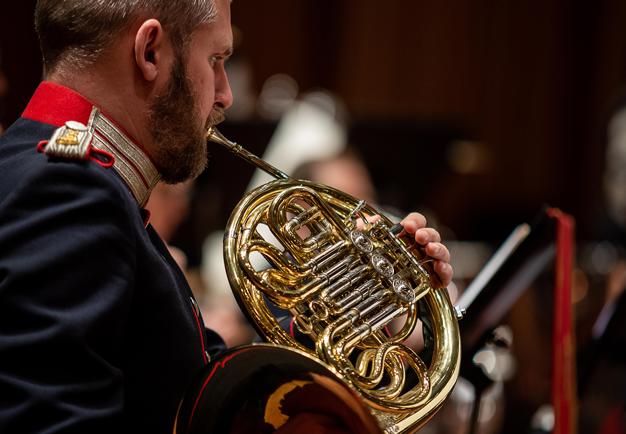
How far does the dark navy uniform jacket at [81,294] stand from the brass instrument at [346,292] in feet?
0.52

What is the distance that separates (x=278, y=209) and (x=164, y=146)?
205 mm

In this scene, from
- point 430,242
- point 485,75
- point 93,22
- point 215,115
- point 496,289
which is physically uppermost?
point 93,22

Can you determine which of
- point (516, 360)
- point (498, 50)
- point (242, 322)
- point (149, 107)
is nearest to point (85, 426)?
point (149, 107)

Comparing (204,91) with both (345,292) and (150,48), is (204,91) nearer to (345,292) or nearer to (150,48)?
(150,48)

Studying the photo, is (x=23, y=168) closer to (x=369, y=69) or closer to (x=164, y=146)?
(x=164, y=146)

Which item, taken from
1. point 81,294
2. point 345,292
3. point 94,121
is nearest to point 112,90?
point 94,121

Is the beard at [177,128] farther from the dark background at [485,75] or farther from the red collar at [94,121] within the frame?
the dark background at [485,75]

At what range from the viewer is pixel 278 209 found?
124 centimetres

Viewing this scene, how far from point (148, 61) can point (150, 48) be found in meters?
0.02

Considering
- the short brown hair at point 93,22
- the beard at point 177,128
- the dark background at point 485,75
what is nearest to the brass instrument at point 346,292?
the beard at point 177,128

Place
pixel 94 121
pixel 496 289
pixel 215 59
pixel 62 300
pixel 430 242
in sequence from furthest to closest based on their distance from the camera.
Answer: pixel 496 289 → pixel 430 242 → pixel 215 59 → pixel 94 121 → pixel 62 300

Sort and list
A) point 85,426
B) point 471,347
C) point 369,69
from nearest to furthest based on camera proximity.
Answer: point 85,426
point 471,347
point 369,69

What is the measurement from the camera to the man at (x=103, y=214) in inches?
34.6

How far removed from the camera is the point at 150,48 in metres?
1.08
